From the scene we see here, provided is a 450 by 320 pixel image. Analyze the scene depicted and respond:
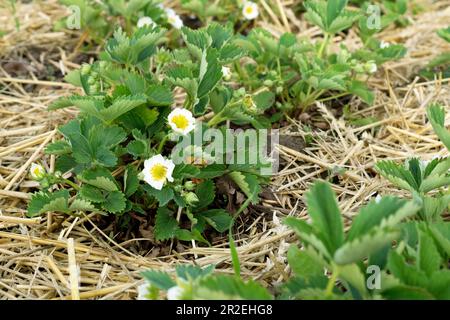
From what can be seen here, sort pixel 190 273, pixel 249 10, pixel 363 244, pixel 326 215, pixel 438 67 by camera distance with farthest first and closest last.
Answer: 1. pixel 249 10
2. pixel 438 67
3. pixel 190 273
4. pixel 326 215
5. pixel 363 244

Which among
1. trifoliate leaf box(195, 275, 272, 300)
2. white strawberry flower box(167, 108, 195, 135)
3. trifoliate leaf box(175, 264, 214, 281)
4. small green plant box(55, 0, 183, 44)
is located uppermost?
small green plant box(55, 0, 183, 44)

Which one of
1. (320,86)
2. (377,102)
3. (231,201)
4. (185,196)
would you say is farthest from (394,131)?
(185,196)

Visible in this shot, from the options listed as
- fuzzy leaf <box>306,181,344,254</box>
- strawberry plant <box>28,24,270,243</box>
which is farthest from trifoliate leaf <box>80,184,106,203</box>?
fuzzy leaf <box>306,181,344,254</box>

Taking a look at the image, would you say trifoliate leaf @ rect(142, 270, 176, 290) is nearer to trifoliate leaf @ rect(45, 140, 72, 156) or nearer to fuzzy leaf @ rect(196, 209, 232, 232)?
fuzzy leaf @ rect(196, 209, 232, 232)

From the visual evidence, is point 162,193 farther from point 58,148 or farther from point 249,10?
point 249,10

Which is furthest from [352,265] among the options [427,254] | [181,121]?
[181,121]

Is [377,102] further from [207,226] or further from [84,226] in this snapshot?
[84,226]

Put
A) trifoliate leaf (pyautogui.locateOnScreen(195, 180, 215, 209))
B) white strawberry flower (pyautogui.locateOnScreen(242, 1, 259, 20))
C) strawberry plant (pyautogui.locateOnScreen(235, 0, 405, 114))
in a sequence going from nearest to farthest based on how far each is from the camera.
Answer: trifoliate leaf (pyautogui.locateOnScreen(195, 180, 215, 209)) < strawberry plant (pyautogui.locateOnScreen(235, 0, 405, 114)) < white strawberry flower (pyautogui.locateOnScreen(242, 1, 259, 20))
